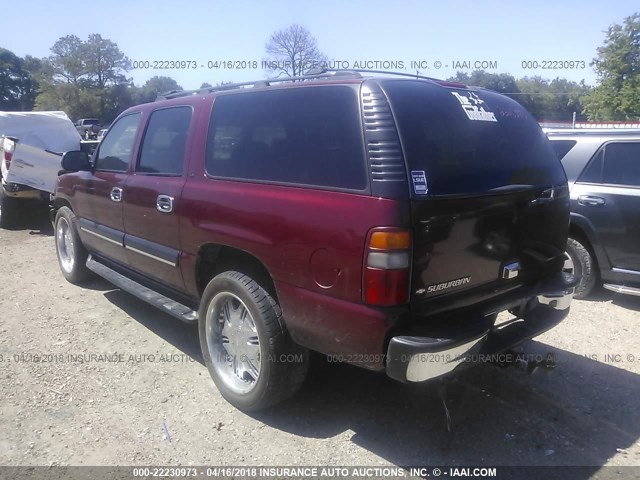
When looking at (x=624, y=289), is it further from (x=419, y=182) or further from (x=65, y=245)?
(x=65, y=245)

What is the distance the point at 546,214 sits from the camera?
125 inches

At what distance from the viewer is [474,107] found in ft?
9.78

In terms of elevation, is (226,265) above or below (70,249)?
above

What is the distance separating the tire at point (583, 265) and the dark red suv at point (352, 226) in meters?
2.12

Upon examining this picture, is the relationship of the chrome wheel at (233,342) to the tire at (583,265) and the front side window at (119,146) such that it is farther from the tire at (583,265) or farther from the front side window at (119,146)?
the tire at (583,265)

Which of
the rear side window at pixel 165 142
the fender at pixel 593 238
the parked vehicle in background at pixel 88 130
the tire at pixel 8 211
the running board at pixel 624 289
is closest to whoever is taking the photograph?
the rear side window at pixel 165 142

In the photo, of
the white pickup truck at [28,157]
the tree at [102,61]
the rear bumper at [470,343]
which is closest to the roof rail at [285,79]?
the rear bumper at [470,343]

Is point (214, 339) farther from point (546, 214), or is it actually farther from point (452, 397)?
point (546, 214)

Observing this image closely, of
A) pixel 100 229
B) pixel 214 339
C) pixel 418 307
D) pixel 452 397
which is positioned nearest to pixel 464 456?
pixel 452 397

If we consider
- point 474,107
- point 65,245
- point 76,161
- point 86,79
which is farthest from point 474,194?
point 86,79

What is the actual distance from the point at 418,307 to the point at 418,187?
58 cm

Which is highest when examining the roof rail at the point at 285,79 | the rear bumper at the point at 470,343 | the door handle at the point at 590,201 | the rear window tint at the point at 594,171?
the roof rail at the point at 285,79

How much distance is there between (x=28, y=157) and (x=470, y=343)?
8.32 m

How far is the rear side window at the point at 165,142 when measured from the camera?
3785 millimetres
